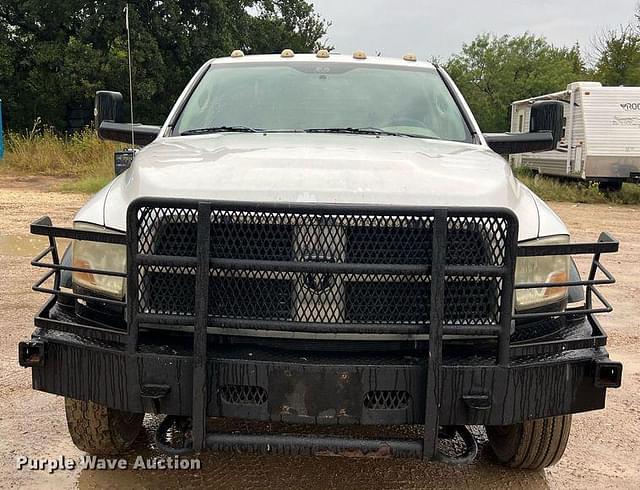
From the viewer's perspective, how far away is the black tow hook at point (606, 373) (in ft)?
8.28

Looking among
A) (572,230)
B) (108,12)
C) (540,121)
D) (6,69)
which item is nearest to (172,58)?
(108,12)

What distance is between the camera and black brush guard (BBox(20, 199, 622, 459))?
233 centimetres

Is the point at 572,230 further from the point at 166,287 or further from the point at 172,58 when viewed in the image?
the point at 172,58

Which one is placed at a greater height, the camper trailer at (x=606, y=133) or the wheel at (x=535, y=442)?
the camper trailer at (x=606, y=133)

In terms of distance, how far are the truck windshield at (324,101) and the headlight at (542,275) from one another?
1.30 m

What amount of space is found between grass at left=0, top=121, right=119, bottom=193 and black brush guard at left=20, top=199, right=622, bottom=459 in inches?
680

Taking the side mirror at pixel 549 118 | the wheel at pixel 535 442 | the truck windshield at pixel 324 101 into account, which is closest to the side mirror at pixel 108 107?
the truck windshield at pixel 324 101

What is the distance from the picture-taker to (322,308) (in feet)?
7.82

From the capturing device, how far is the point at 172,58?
1246 inches

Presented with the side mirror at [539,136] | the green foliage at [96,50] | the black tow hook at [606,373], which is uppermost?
the green foliage at [96,50]

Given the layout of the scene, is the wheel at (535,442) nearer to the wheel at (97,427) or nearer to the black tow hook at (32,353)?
the wheel at (97,427)

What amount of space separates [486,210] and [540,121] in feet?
6.88

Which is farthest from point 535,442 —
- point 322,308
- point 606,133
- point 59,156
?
point 59,156

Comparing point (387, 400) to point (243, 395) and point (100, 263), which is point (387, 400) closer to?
point (243, 395)
